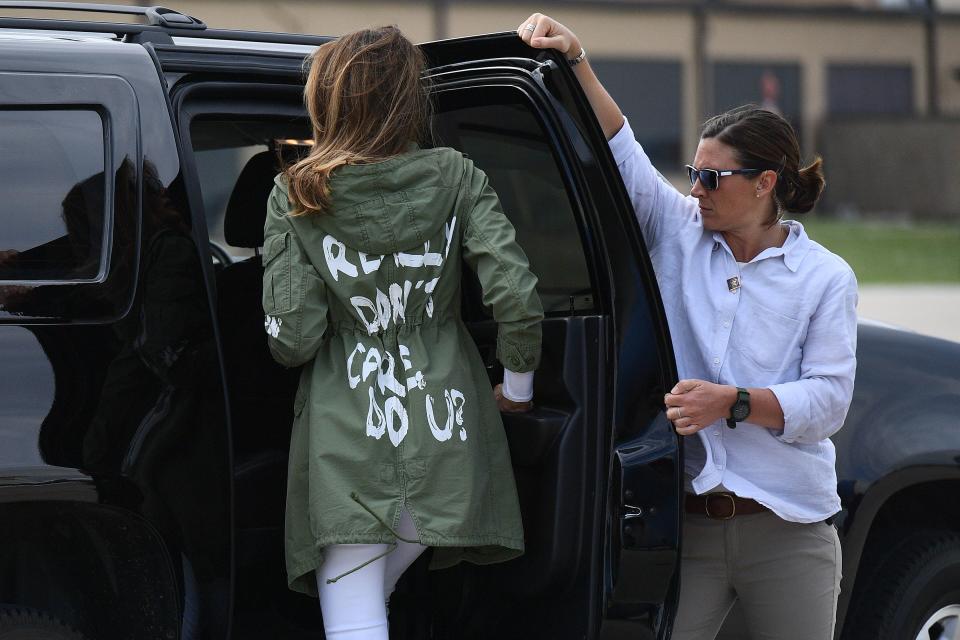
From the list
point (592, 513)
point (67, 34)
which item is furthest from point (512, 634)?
point (67, 34)

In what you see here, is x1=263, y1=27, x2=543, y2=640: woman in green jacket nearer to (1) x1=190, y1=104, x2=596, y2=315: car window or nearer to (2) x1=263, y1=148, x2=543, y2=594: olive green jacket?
(2) x1=263, y1=148, x2=543, y2=594: olive green jacket

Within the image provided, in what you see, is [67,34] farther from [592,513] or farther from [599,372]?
[592,513]

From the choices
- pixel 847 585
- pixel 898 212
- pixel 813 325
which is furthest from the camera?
pixel 898 212

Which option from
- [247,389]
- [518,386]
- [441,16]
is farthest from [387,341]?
[441,16]

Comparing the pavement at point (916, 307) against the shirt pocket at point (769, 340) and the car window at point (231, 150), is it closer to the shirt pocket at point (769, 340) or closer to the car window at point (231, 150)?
the car window at point (231, 150)

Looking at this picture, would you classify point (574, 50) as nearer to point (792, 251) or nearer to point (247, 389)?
point (792, 251)

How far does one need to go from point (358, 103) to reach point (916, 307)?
1141 cm

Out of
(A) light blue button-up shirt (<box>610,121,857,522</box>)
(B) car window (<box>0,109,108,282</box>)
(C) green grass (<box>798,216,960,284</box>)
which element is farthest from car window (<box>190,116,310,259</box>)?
(C) green grass (<box>798,216,960,284</box>)

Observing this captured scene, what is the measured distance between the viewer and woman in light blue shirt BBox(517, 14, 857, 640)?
240 cm

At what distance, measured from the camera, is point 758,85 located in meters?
42.7

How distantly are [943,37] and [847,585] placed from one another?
46929mm

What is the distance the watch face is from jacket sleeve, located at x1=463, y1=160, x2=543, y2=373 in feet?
1.30

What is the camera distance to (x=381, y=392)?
7.53 feet

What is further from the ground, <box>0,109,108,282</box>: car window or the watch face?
<box>0,109,108,282</box>: car window
